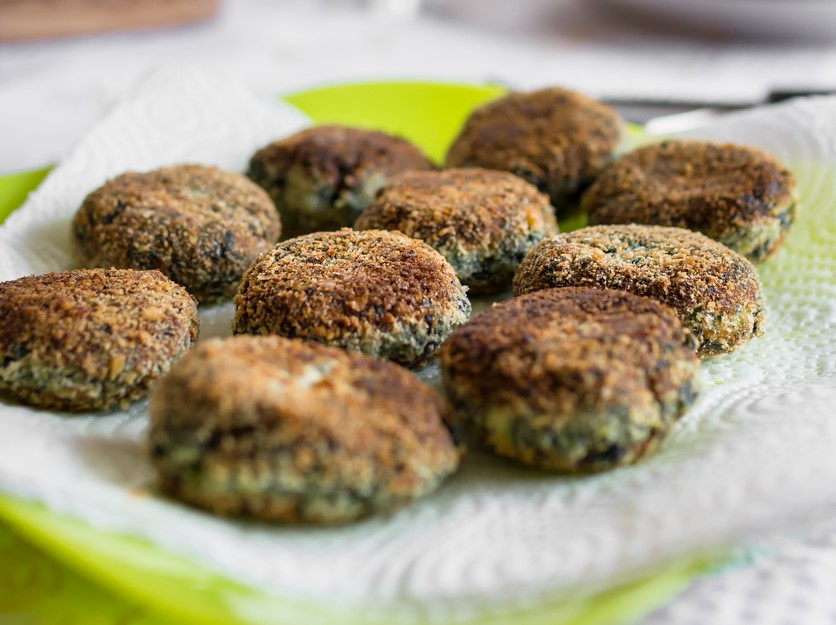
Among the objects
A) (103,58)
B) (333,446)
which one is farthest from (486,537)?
(103,58)

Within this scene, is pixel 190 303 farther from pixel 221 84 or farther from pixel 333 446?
pixel 221 84

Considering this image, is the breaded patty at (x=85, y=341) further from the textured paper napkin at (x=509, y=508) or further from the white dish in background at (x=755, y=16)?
the white dish in background at (x=755, y=16)

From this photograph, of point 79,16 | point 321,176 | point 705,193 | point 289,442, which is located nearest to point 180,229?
point 321,176

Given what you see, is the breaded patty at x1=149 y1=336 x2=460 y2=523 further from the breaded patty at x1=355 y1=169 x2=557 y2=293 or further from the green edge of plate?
the breaded patty at x1=355 y1=169 x2=557 y2=293

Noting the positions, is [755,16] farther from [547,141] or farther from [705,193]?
[705,193]

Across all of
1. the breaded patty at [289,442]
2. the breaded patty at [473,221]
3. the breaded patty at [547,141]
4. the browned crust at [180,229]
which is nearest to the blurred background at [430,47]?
the breaded patty at [547,141]

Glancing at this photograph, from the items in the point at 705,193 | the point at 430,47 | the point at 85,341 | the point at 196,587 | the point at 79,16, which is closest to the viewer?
the point at 196,587
